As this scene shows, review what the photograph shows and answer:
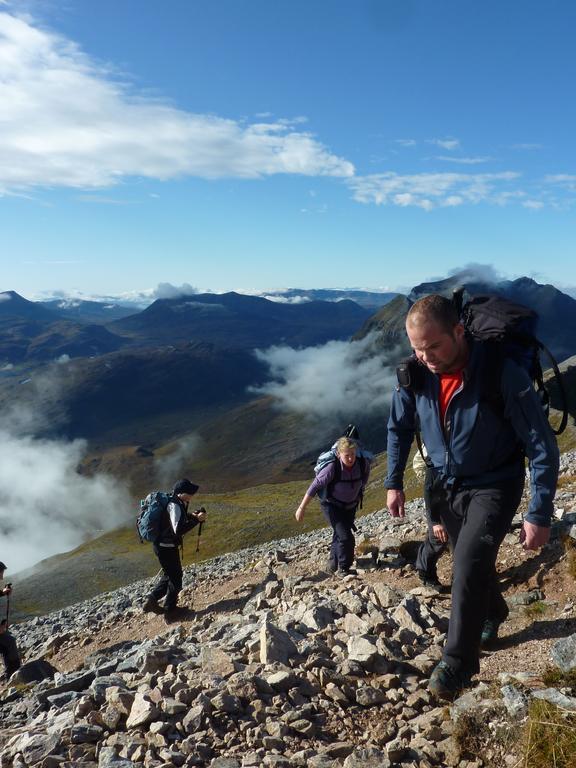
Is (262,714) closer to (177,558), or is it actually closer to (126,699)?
(126,699)

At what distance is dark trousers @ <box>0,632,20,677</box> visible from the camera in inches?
630

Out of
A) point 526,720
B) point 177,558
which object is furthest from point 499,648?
point 177,558

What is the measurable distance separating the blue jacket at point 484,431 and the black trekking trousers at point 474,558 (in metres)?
0.18

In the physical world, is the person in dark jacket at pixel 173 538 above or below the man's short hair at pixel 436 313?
below

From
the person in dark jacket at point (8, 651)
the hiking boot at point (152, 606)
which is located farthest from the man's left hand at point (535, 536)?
the person in dark jacket at point (8, 651)

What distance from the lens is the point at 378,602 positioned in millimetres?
10484

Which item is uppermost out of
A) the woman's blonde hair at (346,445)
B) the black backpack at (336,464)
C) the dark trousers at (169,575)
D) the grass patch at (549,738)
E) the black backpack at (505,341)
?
the black backpack at (505,341)

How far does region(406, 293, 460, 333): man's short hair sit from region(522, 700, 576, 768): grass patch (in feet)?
12.8

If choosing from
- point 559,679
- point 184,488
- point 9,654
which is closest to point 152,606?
point 9,654

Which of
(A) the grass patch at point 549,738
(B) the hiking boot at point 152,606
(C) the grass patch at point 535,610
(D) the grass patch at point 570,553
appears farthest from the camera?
(B) the hiking boot at point 152,606

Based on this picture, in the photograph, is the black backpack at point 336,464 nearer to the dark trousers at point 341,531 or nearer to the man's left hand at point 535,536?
the dark trousers at point 341,531

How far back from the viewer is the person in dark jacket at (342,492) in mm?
13766

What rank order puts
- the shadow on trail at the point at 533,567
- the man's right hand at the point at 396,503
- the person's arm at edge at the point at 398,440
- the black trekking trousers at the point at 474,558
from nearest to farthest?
the black trekking trousers at the point at 474,558 < the person's arm at edge at the point at 398,440 < the man's right hand at the point at 396,503 < the shadow on trail at the point at 533,567

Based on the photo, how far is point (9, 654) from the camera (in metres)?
16.2
